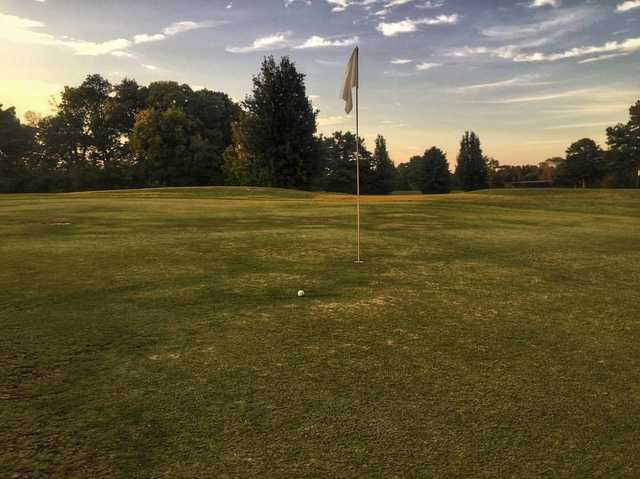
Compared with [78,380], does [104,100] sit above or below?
above

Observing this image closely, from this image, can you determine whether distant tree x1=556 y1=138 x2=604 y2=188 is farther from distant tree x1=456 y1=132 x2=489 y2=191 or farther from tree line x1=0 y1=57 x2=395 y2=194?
tree line x1=0 y1=57 x2=395 y2=194

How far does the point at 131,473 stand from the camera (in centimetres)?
247

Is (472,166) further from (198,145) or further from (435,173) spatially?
(198,145)

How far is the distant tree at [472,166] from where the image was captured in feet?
319

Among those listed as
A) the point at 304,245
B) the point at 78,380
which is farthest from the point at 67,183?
the point at 78,380

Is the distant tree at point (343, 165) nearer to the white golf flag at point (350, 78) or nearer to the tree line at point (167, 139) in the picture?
the tree line at point (167, 139)

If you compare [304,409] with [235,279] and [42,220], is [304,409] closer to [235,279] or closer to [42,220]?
[235,279]

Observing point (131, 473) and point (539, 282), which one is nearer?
point (131, 473)

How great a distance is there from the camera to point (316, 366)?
3.83 meters

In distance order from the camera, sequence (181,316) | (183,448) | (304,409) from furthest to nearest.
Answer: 1. (181,316)
2. (304,409)
3. (183,448)

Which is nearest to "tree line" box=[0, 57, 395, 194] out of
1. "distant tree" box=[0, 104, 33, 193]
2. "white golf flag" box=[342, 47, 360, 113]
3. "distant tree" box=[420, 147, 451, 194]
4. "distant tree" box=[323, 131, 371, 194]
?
"distant tree" box=[0, 104, 33, 193]

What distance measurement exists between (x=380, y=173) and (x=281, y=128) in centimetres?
3872

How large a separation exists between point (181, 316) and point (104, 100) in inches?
3361

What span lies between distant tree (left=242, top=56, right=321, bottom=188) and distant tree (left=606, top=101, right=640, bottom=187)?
60.1m
